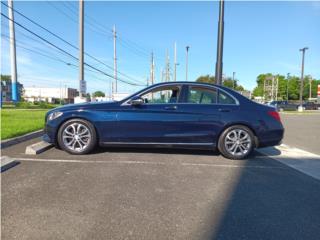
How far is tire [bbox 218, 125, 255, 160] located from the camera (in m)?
5.74

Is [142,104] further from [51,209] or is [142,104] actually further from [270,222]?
[270,222]

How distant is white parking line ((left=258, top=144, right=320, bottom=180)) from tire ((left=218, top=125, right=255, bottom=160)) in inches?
32.7

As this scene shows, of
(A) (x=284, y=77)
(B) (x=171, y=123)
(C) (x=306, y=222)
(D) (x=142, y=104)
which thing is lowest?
(C) (x=306, y=222)

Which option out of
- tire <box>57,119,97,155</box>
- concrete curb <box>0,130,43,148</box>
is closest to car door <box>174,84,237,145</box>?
tire <box>57,119,97,155</box>

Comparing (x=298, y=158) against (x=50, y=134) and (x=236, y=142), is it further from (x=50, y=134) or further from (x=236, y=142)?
(x=50, y=134)

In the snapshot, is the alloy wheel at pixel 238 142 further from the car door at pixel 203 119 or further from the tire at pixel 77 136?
the tire at pixel 77 136

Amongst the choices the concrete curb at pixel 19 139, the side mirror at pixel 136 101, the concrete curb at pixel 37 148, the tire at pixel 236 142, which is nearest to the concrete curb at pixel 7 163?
the concrete curb at pixel 37 148

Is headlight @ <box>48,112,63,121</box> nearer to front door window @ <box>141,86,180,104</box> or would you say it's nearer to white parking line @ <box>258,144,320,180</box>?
front door window @ <box>141,86,180,104</box>

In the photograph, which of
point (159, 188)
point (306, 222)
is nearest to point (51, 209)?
point (159, 188)

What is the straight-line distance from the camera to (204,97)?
588cm

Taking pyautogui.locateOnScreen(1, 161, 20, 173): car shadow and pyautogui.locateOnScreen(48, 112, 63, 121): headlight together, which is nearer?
pyautogui.locateOnScreen(1, 161, 20, 173): car shadow

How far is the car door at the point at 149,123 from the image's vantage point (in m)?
5.63

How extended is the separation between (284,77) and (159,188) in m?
111

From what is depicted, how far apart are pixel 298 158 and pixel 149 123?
11.2 feet
